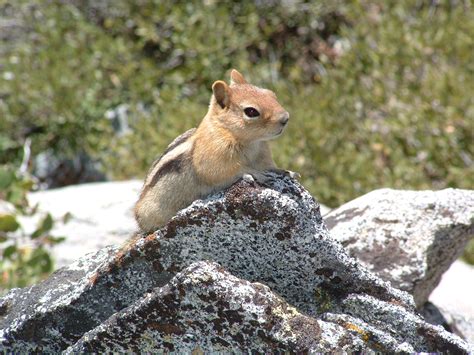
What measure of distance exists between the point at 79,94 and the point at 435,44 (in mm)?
5305

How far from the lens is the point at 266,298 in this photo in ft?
13.9

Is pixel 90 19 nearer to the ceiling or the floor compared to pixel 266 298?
nearer to the floor

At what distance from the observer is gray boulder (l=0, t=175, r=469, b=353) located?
4.55 meters

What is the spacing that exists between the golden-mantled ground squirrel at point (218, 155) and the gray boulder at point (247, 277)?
275mm

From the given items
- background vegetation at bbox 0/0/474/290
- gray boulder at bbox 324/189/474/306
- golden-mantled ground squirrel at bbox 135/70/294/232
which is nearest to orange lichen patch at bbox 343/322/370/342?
golden-mantled ground squirrel at bbox 135/70/294/232

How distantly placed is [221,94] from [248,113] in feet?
0.99

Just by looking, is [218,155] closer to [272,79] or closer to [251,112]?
[251,112]

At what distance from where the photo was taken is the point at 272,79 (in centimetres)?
1332

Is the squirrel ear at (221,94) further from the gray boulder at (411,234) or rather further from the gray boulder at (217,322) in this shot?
the gray boulder at (411,234)

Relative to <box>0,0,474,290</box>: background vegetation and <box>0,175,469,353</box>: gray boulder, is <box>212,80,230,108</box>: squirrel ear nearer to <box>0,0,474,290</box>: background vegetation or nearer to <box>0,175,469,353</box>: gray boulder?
<box>0,175,469,353</box>: gray boulder

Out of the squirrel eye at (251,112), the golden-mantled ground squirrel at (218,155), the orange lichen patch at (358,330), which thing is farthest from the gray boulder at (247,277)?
the squirrel eye at (251,112)

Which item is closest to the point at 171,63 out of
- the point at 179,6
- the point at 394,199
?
the point at 179,6

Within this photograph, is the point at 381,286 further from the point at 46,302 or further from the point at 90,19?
the point at 90,19

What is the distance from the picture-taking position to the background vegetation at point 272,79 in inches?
436
